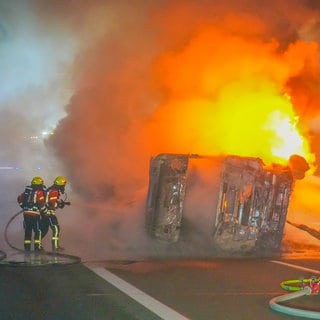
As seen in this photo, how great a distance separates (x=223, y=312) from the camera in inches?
215

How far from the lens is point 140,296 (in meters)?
6.09

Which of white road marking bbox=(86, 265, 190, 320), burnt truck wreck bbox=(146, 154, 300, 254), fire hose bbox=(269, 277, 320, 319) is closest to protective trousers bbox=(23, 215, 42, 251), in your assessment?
white road marking bbox=(86, 265, 190, 320)

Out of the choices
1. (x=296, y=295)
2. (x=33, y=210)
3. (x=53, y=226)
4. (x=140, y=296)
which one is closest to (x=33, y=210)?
(x=33, y=210)

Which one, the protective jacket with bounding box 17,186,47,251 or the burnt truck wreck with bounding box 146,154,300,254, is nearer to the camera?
the protective jacket with bounding box 17,186,47,251

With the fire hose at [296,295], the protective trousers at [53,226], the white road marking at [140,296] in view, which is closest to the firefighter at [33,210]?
the protective trousers at [53,226]

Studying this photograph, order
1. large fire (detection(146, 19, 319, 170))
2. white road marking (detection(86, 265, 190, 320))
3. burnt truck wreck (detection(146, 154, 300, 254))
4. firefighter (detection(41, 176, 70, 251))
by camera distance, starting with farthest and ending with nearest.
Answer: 1. large fire (detection(146, 19, 319, 170))
2. burnt truck wreck (detection(146, 154, 300, 254))
3. firefighter (detection(41, 176, 70, 251))
4. white road marking (detection(86, 265, 190, 320))

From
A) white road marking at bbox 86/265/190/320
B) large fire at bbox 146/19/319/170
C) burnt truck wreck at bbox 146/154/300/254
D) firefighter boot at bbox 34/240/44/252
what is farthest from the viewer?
large fire at bbox 146/19/319/170

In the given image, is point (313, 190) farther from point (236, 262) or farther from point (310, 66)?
point (236, 262)

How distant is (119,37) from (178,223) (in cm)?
788

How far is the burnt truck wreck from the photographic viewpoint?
9.45 m

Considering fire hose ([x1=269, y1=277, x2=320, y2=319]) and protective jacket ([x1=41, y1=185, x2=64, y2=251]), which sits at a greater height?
protective jacket ([x1=41, y1=185, x2=64, y2=251])

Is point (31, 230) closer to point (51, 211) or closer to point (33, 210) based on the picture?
point (33, 210)

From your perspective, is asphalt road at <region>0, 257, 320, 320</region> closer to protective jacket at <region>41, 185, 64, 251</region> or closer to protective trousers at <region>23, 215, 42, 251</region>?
protective trousers at <region>23, 215, 42, 251</region>

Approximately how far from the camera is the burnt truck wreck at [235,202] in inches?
372
